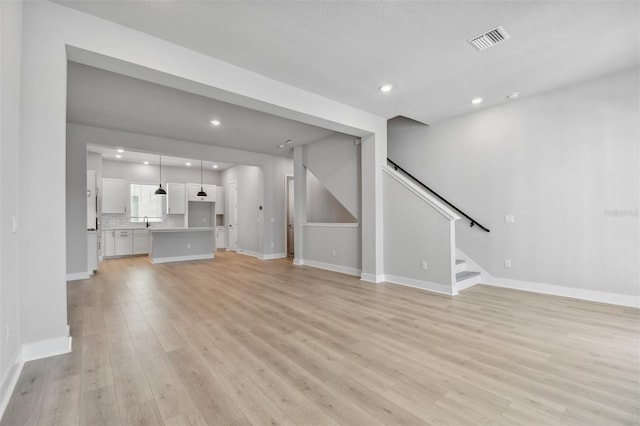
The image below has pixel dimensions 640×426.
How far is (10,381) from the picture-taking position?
1843mm

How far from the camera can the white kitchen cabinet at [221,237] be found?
10.5 meters

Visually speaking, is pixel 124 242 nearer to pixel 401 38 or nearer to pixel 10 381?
pixel 10 381

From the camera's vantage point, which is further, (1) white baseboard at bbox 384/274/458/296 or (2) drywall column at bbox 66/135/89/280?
(2) drywall column at bbox 66/135/89/280

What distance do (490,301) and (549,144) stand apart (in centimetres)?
254

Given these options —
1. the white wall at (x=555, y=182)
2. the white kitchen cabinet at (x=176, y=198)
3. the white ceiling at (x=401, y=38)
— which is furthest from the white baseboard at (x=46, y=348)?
the white kitchen cabinet at (x=176, y=198)

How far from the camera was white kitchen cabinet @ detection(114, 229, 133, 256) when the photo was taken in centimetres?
857

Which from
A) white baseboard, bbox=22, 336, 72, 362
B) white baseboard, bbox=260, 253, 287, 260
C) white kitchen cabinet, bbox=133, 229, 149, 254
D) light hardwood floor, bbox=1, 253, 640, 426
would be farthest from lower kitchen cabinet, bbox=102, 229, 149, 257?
white baseboard, bbox=22, 336, 72, 362

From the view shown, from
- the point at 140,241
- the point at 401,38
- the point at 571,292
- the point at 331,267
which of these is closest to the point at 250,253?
the point at 140,241

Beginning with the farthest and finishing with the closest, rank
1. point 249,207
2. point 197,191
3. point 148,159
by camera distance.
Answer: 1. point 197,191
2. point 249,207
3. point 148,159

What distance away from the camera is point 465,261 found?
4992 millimetres

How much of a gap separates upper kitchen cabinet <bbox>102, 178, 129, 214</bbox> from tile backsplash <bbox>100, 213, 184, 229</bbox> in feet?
1.51

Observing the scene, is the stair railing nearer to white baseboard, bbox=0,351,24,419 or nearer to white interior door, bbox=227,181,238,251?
white baseboard, bbox=0,351,24,419

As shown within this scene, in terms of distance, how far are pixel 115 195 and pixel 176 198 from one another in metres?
1.74

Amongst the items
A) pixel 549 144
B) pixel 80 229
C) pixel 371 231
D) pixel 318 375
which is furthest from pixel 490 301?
pixel 80 229
